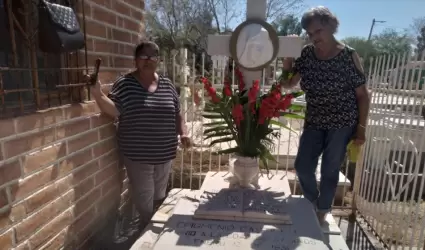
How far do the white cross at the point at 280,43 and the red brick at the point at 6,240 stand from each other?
66.8 inches

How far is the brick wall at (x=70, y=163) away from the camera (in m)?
1.42

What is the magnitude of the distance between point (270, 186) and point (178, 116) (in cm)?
88

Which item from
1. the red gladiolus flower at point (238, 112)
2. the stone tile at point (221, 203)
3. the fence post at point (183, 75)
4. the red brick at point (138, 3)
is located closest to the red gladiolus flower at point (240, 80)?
the red gladiolus flower at point (238, 112)

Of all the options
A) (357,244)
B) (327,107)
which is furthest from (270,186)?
(357,244)

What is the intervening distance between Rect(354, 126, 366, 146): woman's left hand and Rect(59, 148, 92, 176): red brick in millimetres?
1773

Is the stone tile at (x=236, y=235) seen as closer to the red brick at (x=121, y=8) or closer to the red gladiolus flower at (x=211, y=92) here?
the red gladiolus flower at (x=211, y=92)

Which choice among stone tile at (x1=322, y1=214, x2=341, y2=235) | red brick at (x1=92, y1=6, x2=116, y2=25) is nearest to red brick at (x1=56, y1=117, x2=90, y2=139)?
red brick at (x1=92, y1=6, x2=116, y2=25)

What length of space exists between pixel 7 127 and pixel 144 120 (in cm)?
95

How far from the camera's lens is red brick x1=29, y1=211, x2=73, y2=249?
1596mm

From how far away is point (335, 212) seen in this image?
3432 mm

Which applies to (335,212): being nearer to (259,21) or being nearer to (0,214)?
(259,21)

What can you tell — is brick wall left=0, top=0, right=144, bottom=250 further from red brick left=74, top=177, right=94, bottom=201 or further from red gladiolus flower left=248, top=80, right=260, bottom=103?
red gladiolus flower left=248, top=80, right=260, bottom=103

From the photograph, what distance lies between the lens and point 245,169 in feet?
7.41

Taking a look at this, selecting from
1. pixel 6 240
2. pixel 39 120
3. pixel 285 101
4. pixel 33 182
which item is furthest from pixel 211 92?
pixel 6 240
